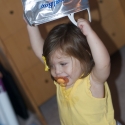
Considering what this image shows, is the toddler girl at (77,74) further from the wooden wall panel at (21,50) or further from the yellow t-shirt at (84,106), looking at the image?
the wooden wall panel at (21,50)

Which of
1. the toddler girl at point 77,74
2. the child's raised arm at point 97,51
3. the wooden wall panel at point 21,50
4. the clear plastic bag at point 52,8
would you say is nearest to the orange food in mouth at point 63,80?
the toddler girl at point 77,74

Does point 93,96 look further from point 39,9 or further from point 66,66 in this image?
point 39,9

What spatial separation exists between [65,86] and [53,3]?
341 mm

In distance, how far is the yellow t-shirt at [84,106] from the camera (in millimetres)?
1081

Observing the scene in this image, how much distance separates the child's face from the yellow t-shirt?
50 millimetres

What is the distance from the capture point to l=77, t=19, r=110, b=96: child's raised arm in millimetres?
895

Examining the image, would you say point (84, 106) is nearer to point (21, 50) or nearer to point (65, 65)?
point (65, 65)

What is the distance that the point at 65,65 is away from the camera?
104cm

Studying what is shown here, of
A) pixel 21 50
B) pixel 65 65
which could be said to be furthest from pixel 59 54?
pixel 21 50

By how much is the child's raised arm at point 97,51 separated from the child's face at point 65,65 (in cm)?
7

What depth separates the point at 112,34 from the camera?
7.13 feet

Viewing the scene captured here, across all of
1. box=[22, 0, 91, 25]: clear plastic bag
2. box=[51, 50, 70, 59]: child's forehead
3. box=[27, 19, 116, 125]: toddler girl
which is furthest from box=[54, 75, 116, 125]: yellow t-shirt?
box=[22, 0, 91, 25]: clear plastic bag

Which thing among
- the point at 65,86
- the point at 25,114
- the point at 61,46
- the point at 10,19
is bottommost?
the point at 25,114

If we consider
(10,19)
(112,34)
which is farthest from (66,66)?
(112,34)
